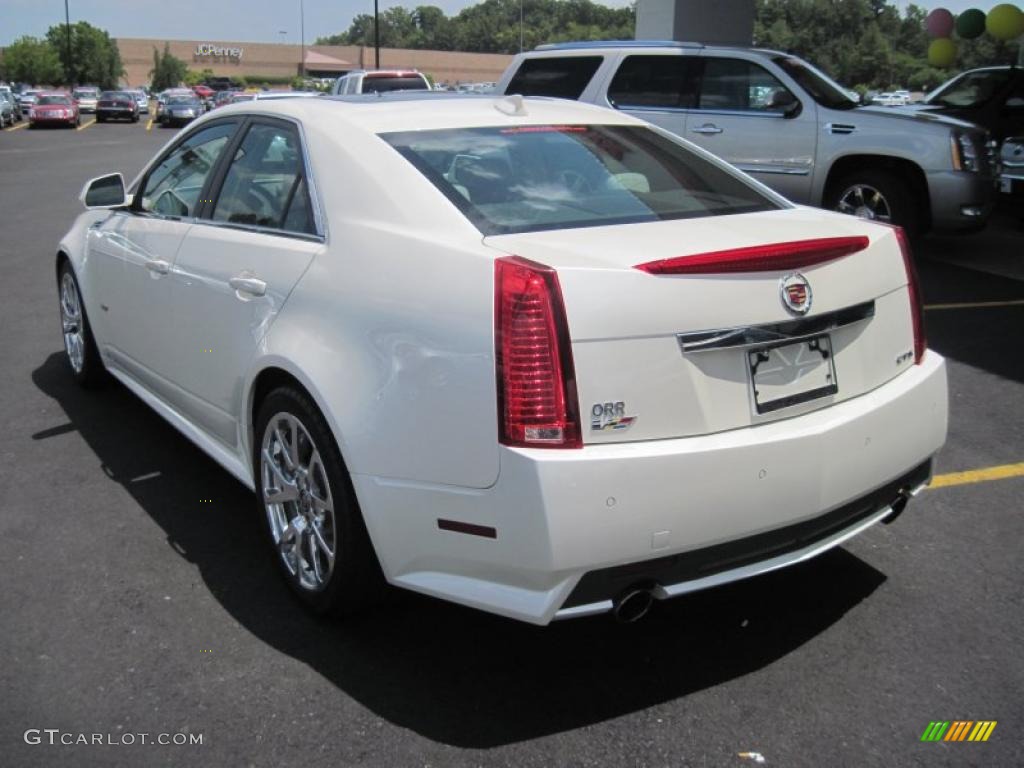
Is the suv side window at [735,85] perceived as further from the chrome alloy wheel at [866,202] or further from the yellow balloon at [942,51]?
the yellow balloon at [942,51]

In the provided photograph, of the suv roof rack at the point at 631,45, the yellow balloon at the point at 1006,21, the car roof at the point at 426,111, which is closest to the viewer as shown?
the car roof at the point at 426,111

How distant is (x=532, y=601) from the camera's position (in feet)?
8.65

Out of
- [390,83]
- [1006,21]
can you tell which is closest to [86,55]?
[390,83]

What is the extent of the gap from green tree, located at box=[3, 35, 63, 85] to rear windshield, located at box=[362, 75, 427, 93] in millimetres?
78593

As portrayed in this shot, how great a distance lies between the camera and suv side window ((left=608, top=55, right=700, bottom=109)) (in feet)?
34.4

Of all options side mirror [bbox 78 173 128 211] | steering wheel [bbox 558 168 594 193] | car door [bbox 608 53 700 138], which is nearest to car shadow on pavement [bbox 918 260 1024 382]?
car door [bbox 608 53 700 138]

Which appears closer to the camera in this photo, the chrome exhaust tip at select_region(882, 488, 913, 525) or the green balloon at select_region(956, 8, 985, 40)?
the chrome exhaust tip at select_region(882, 488, 913, 525)

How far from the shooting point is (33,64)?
88438 millimetres

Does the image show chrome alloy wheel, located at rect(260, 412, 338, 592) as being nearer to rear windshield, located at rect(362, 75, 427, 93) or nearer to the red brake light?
the red brake light

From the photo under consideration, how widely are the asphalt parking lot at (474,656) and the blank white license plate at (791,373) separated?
0.84m

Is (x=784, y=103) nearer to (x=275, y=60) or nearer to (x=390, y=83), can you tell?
(x=390, y=83)

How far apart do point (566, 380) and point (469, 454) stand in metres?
0.33

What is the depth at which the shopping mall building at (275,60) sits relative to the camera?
118 meters

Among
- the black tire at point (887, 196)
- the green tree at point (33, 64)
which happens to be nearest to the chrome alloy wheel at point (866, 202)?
the black tire at point (887, 196)
